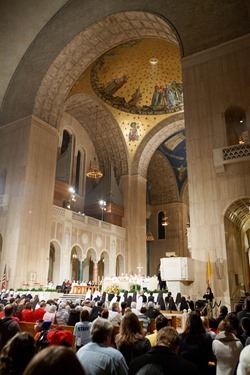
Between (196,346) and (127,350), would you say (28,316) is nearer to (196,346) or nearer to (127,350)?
(127,350)

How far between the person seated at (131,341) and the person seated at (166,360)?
31.9 inches

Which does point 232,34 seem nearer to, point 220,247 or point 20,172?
point 220,247

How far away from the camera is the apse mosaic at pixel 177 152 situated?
2552cm

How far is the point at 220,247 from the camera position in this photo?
1077 cm

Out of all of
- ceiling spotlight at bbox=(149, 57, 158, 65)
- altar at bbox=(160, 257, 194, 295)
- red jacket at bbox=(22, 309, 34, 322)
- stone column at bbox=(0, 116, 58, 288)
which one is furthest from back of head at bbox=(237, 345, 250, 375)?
ceiling spotlight at bbox=(149, 57, 158, 65)

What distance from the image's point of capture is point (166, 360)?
2092 mm

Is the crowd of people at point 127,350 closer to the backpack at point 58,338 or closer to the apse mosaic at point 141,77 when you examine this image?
the backpack at point 58,338

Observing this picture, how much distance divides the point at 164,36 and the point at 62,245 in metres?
12.6

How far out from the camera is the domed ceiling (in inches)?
779

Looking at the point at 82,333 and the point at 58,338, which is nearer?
the point at 58,338

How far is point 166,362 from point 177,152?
83.7 feet

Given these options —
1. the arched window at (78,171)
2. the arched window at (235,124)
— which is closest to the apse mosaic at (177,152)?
the arched window at (78,171)

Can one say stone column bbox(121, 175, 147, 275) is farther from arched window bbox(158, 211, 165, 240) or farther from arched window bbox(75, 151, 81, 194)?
arched window bbox(158, 211, 165, 240)

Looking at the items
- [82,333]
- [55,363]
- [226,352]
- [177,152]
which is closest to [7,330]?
[82,333]
